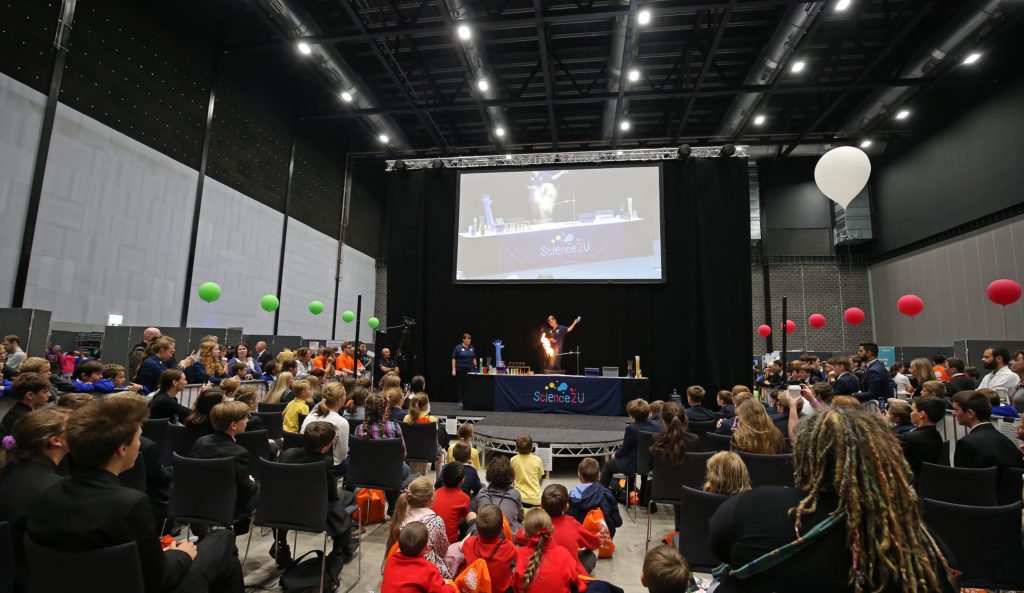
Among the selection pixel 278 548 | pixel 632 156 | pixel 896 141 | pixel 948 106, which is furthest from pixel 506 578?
pixel 896 141

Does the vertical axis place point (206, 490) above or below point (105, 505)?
below

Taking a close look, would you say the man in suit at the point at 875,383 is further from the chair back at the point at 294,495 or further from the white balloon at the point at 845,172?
the chair back at the point at 294,495

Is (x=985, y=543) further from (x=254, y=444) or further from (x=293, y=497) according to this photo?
(x=254, y=444)

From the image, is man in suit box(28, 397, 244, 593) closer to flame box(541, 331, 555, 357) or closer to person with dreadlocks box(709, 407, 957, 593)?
person with dreadlocks box(709, 407, 957, 593)

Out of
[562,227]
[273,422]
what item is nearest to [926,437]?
[273,422]

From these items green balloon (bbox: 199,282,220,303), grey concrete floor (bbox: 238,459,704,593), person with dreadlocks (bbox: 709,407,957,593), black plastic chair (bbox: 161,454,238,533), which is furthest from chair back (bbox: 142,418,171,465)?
green balloon (bbox: 199,282,220,303)

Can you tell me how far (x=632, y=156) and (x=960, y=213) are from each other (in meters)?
8.34

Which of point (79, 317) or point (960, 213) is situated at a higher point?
point (960, 213)

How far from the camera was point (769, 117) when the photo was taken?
511 inches

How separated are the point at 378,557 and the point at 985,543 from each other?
3.47 metres

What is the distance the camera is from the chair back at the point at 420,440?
4395mm

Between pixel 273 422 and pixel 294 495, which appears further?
pixel 273 422

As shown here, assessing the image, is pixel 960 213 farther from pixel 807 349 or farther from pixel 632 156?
pixel 632 156

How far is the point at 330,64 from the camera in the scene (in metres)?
9.93
